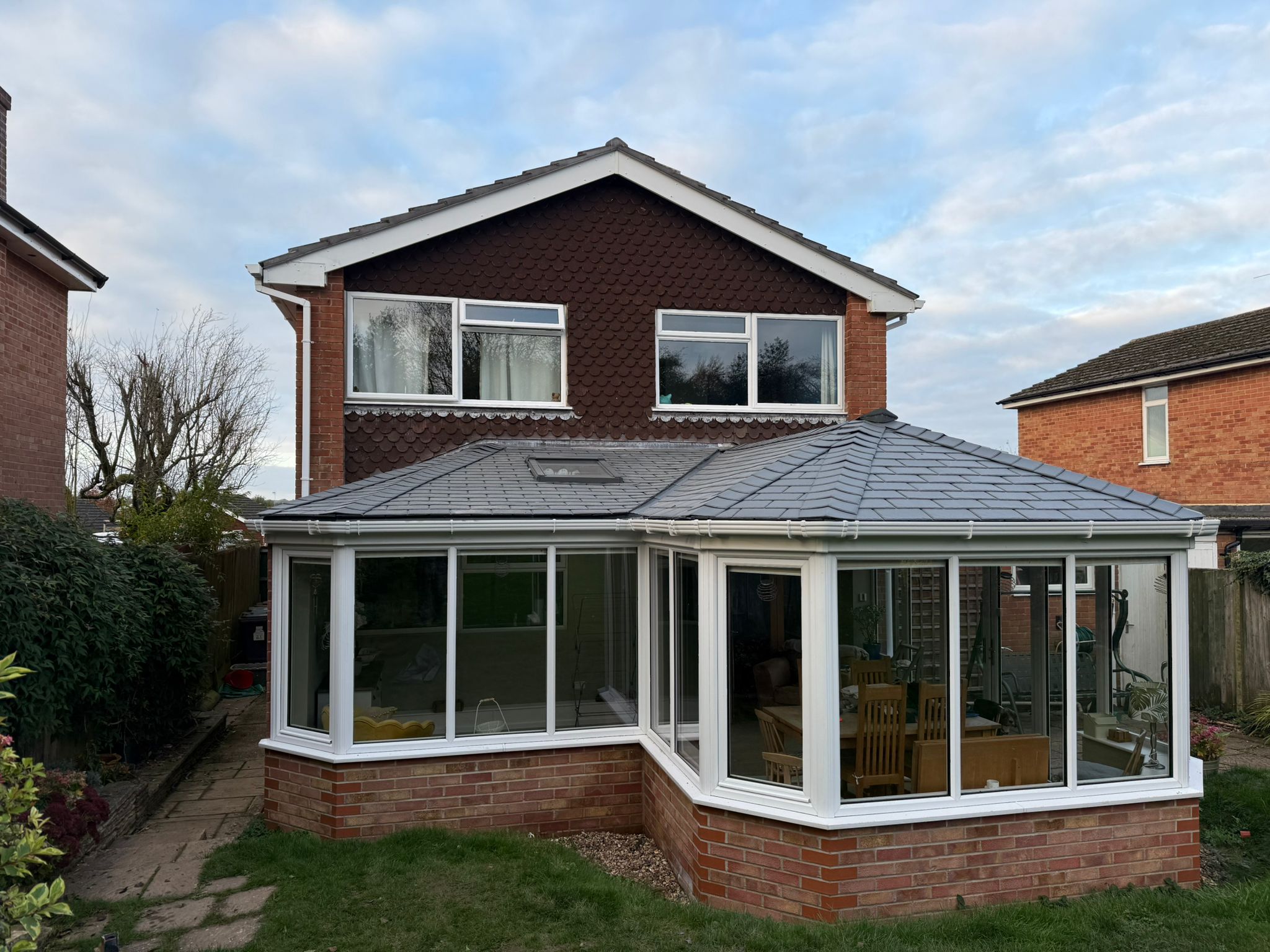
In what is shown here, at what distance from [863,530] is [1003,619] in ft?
19.7

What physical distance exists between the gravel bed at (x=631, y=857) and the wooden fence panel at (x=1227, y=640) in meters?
8.81

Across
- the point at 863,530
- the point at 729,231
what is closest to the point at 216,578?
the point at 729,231

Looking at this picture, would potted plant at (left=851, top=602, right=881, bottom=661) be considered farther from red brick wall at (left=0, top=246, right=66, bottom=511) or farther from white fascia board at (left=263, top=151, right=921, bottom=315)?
red brick wall at (left=0, top=246, right=66, bottom=511)

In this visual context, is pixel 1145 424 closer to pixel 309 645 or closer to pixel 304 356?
pixel 304 356

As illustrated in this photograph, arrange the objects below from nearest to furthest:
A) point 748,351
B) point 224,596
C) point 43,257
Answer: point 43,257, point 748,351, point 224,596

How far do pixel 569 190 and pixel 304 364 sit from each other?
12.8 ft

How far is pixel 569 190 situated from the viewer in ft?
34.3

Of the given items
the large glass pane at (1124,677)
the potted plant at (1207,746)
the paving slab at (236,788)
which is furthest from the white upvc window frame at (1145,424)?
the paving slab at (236,788)

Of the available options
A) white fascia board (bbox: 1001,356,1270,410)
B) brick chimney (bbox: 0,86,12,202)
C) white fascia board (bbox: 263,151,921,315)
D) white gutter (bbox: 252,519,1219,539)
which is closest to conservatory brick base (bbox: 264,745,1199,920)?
white gutter (bbox: 252,519,1219,539)

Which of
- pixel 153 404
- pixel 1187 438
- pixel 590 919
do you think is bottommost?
pixel 590 919

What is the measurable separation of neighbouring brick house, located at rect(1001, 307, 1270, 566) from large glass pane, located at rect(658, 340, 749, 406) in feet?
25.8

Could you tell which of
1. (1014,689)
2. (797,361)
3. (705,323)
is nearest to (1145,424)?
(797,361)

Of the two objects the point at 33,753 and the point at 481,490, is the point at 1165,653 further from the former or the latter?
the point at 33,753

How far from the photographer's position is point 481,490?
793cm
